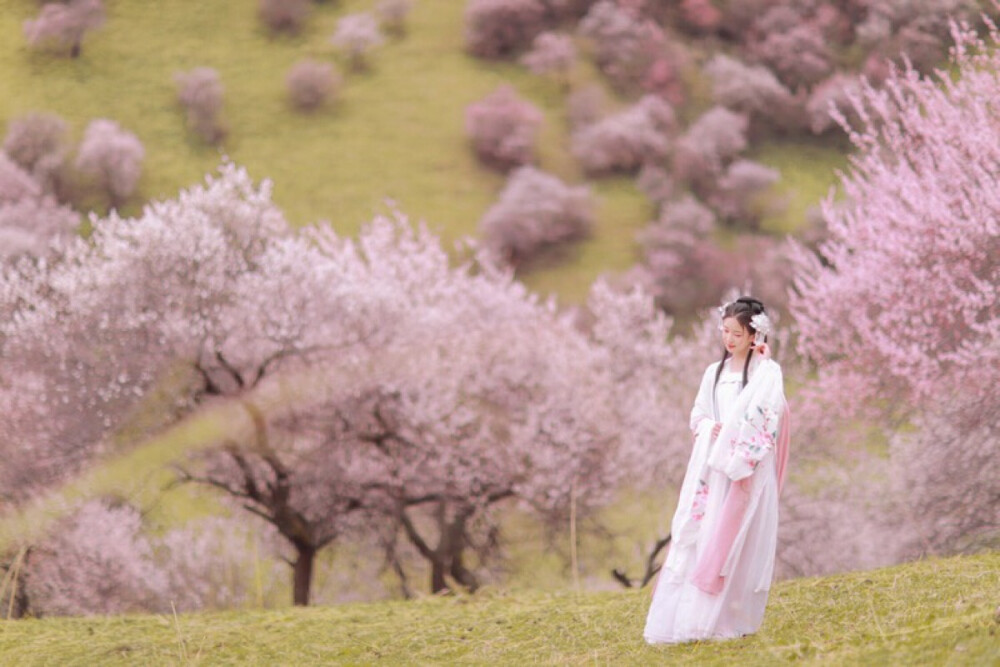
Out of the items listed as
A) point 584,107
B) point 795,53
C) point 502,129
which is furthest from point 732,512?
point 795,53

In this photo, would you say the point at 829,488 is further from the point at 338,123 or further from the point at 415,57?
the point at 415,57

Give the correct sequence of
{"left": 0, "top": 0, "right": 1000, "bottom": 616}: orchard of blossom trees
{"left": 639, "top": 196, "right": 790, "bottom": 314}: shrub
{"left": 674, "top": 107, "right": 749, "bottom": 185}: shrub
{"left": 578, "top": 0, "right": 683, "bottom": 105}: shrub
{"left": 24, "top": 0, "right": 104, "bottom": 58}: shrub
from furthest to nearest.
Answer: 1. {"left": 578, "top": 0, "right": 683, "bottom": 105}: shrub
2. {"left": 674, "top": 107, "right": 749, "bottom": 185}: shrub
3. {"left": 24, "top": 0, "right": 104, "bottom": 58}: shrub
4. {"left": 639, "top": 196, "right": 790, "bottom": 314}: shrub
5. {"left": 0, "top": 0, "right": 1000, "bottom": 616}: orchard of blossom trees

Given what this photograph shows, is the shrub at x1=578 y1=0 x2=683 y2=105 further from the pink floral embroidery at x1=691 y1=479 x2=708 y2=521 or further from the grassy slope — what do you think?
the pink floral embroidery at x1=691 y1=479 x2=708 y2=521

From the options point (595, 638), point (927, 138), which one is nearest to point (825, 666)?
point (595, 638)

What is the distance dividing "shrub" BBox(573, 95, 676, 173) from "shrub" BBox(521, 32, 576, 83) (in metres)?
3.06

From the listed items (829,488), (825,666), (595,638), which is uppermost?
(829,488)

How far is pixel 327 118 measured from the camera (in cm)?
2770

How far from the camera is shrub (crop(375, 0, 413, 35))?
101 feet

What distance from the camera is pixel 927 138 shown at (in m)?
14.0

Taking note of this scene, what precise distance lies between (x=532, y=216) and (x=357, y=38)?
8.14m

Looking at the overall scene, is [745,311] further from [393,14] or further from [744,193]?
[393,14]

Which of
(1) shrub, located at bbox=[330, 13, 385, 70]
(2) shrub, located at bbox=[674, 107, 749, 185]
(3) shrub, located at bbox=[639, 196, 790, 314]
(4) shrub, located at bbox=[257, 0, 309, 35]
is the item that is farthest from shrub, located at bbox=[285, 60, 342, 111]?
(2) shrub, located at bbox=[674, 107, 749, 185]

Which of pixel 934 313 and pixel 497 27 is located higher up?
pixel 497 27

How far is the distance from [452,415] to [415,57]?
16622 mm
